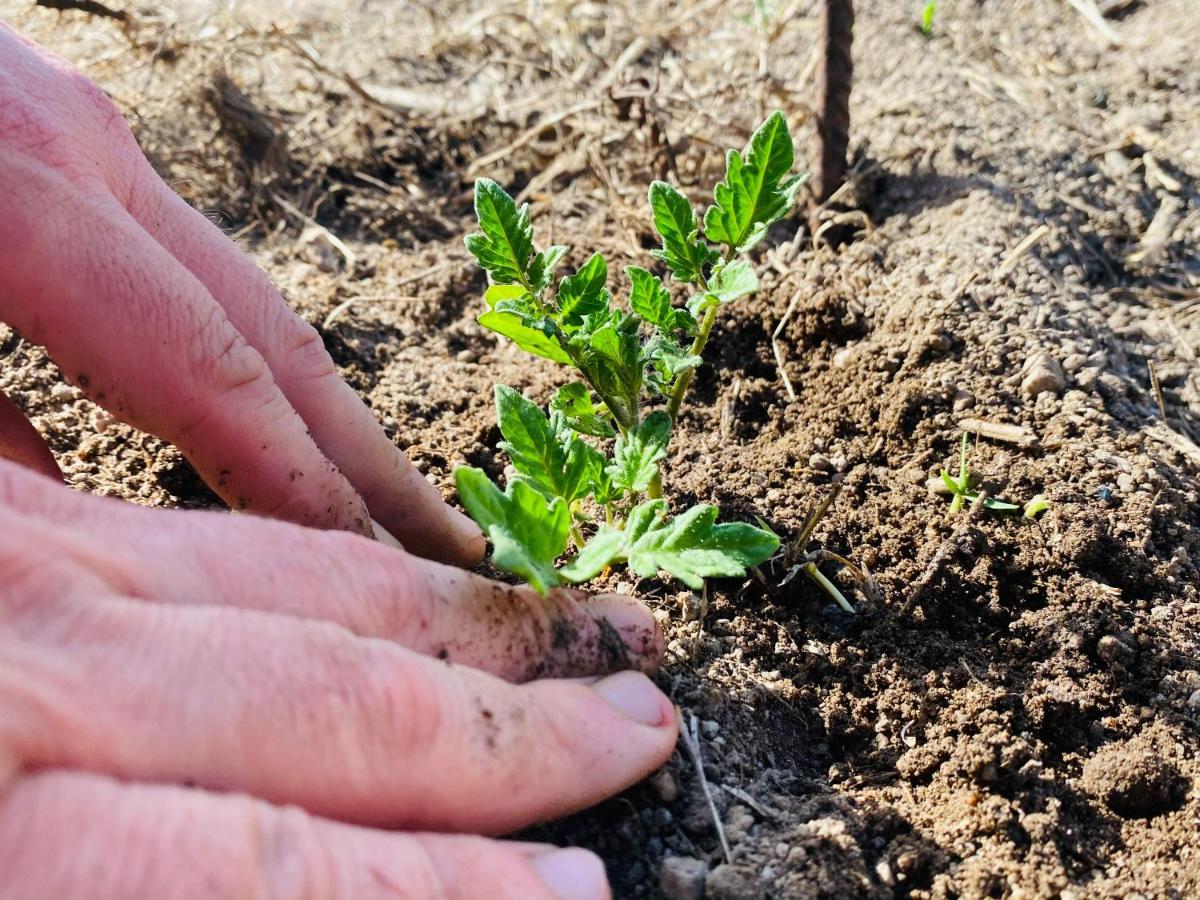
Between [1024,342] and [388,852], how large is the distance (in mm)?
1997

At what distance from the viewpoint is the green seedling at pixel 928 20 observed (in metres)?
3.80

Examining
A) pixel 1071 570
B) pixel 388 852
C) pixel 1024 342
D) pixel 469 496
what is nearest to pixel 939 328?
pixel 1024 342

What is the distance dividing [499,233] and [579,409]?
38 cm

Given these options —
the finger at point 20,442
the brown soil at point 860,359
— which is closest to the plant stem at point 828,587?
the brown soil at point 860,359

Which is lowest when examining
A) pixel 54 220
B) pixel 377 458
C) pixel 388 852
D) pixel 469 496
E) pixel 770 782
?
pixel 770 782

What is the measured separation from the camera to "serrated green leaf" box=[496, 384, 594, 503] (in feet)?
5.90

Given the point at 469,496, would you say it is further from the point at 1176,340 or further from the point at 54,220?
the point at 1176,340

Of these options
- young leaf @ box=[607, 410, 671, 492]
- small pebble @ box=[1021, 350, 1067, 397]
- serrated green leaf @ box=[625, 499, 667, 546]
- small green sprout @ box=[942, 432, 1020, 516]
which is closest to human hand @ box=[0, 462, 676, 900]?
serrated green leaf @ box=[625, 499, 667, 546]

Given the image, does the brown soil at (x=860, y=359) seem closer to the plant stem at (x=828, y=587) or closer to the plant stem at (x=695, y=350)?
the plant stem at (x=828, y=587)

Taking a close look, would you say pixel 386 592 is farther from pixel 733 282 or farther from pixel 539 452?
pixel 733 282

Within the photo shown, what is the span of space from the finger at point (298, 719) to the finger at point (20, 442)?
86 centimetres

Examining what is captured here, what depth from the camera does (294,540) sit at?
59.8 inches

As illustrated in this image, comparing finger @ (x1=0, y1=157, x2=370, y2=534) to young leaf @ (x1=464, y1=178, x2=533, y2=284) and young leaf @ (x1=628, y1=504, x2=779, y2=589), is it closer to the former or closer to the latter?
young leaf @ (x1=464, y1=178, x2=533, y2=284)

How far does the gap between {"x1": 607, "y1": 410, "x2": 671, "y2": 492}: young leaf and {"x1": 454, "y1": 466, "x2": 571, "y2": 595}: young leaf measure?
0.24 metres
